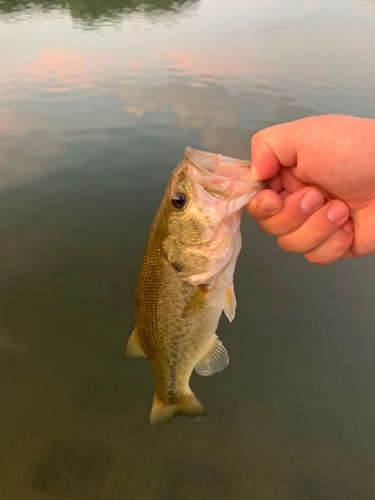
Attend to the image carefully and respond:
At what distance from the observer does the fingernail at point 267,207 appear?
6.43 feet

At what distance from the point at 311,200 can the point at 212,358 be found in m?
1.47

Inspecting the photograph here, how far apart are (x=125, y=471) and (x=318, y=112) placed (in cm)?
930

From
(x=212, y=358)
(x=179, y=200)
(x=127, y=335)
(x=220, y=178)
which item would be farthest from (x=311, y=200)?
(x=127, y=335)

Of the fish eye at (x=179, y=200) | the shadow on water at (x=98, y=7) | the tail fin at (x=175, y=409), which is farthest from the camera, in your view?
the shadow on water at (x=98, y=7)

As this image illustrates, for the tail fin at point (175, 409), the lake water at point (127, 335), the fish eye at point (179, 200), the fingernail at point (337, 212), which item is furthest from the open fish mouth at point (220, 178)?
the lake water at point (127, 335)

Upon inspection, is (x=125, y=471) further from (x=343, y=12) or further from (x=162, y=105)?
(x=343, y=12)

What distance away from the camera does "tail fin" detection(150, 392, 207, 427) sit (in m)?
2.38

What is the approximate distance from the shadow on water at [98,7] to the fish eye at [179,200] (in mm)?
26483

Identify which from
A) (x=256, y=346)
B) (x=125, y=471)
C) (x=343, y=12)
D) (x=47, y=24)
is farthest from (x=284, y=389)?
(x=343, y=12)

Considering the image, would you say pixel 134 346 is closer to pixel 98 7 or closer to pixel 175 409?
pixel 175 409

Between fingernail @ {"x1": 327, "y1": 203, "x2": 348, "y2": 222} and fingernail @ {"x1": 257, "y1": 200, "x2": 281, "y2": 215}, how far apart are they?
354 mm

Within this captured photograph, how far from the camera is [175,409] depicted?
7.93 feet

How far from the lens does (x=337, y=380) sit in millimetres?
3439

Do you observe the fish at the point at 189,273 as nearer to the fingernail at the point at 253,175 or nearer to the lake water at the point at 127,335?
the fingernail at the point at 253,175
